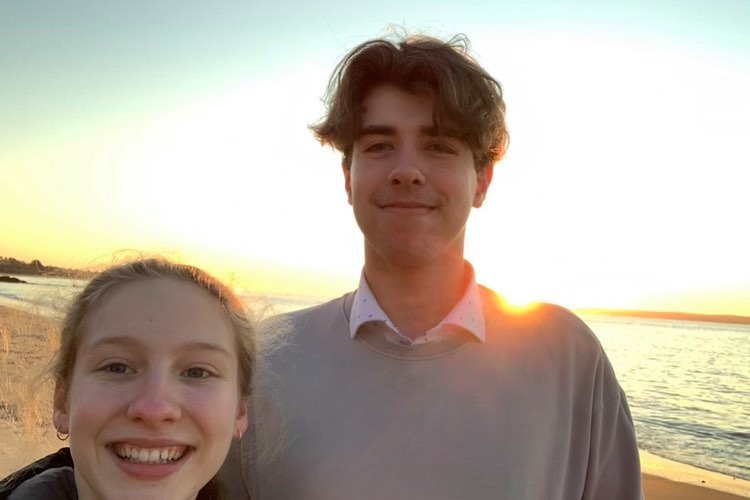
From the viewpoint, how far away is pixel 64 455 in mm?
2207

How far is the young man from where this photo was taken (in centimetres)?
236

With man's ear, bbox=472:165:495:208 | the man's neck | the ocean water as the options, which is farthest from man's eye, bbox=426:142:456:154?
the ocean water

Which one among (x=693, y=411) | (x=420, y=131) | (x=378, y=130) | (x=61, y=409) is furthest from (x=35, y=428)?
(x=693, y=411)

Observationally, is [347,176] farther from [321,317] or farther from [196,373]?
[196,373]

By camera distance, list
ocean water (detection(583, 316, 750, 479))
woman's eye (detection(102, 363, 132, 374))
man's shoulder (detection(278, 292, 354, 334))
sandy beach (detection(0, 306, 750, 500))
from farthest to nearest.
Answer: ocean water (detection(583, 316, 750, 479))
man's shoulder (detection(278, 292, 354, 334))
sandy beach (detection(0, 306, 750, 500))
woman's eye (detection(102, 363, 132, 374))

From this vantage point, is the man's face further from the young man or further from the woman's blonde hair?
the woman's blonde hair

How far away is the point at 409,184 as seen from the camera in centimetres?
266

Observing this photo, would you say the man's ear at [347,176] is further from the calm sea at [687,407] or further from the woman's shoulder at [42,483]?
the woman's shoulder at [42,483]

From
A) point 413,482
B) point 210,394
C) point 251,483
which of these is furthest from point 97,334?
point 413,482

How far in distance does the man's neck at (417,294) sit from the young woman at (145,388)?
2.30 ft

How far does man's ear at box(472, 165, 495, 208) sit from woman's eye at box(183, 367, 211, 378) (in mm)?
1604

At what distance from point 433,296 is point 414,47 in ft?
3.74

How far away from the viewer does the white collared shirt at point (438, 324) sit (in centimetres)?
257

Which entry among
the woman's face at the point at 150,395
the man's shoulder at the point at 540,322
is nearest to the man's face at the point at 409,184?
the man's shoulder at the point at 540,322
